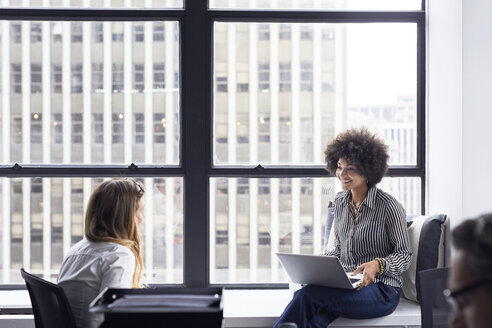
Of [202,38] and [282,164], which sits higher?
[202,38]

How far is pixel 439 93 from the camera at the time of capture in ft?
12.1

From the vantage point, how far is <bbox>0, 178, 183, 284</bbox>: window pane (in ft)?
12.5

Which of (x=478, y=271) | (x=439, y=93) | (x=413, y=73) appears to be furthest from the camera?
(x=413, y=73)

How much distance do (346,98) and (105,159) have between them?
5.00ft

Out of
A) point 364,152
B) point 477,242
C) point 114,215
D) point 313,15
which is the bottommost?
point 114,215

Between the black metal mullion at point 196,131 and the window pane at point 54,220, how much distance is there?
0.08m

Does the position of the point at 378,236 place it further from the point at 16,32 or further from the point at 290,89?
the point at 16,32

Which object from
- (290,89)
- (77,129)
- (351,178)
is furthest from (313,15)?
(77,129)

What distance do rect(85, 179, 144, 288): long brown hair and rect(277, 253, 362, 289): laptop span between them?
76cm

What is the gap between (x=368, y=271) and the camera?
9.98 feet

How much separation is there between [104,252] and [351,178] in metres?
1.46

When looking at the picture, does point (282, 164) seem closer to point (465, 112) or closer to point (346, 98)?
point (346, 98)

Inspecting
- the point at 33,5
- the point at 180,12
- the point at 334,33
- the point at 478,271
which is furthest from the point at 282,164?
the point at 478,271

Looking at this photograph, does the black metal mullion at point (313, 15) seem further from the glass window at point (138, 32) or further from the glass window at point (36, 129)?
the glass window at point (36, 129)
